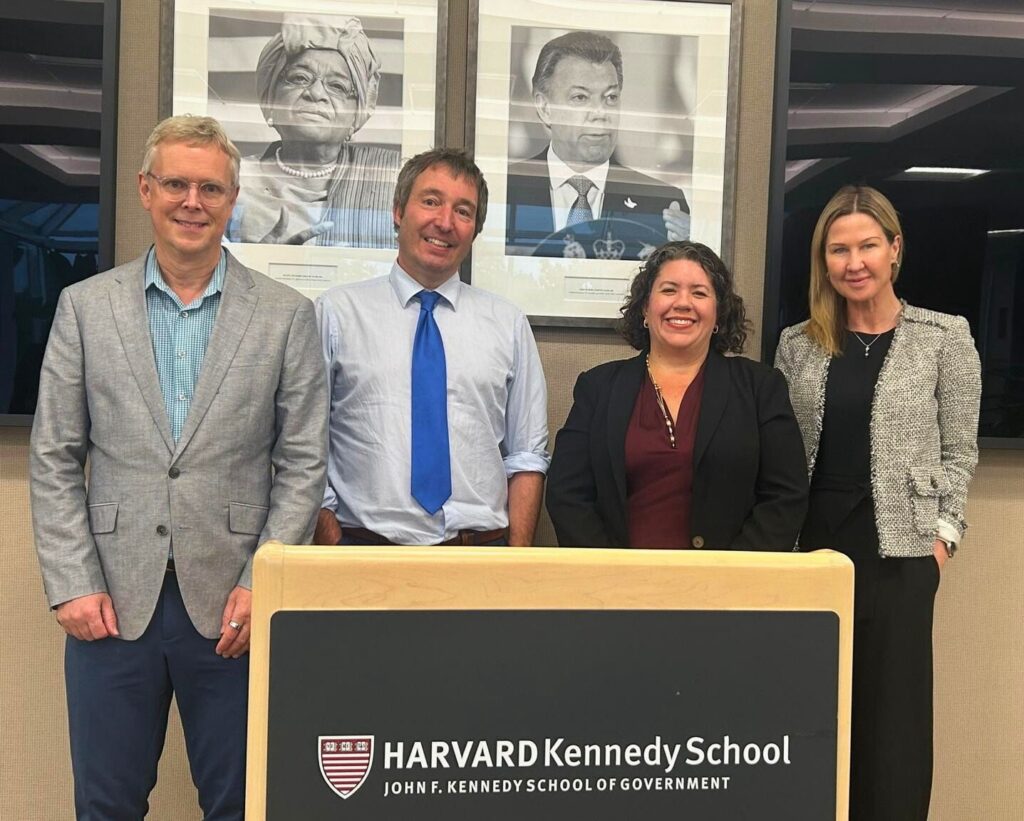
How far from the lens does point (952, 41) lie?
2568mm

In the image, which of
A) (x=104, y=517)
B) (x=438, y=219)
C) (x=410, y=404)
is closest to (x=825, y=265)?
(x=438, y=219)

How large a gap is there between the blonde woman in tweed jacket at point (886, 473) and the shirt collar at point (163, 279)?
1.37 metres

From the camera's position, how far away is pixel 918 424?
2.16m

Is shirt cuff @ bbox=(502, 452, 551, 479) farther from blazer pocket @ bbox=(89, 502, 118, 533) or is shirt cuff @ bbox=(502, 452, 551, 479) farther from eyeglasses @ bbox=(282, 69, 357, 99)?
eyeglasses @ bbox=(282, 69, 357, 99)

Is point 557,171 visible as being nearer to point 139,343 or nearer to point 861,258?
point 861,258

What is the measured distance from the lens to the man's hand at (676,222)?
8.34 ft

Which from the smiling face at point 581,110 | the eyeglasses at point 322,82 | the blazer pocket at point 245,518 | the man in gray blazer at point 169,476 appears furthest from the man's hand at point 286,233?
the blazer pocket at point 245,518

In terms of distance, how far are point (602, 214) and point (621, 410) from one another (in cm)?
69

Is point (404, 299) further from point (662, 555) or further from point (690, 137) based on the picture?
point (662, 555)

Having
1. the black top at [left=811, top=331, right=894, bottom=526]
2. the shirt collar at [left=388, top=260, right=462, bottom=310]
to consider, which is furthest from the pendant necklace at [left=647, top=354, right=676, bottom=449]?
the shirt collar at [left=388, top=260, right=462, bottom=310]

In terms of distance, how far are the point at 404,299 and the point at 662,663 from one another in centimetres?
141

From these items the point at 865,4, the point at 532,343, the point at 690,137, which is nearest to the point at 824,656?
the point at 532,343

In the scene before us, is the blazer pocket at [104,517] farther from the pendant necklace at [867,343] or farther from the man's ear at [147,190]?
the pendant necklace at [867,343]

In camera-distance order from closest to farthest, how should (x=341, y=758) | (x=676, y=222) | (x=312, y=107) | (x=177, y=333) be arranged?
(x=341, y=758) < (x=177, y=333) < (x=312, y=107) < (x=676, y=222)
